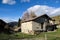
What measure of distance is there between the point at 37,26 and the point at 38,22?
1322 millimetres

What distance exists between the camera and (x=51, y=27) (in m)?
54.5

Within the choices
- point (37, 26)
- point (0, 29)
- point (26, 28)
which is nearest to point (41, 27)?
point (37, 26)

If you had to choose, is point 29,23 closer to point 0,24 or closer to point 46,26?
point 46,26

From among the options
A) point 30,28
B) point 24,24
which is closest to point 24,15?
point 24,24

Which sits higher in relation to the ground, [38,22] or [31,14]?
[31,14]

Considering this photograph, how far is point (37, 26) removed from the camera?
53188mm

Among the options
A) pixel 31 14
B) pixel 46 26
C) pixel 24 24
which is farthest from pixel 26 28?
pixel 31 14

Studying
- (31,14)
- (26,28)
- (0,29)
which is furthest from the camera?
(31,14)

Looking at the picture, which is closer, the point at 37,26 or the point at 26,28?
the point at 37,26

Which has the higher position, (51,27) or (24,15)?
(24,15)

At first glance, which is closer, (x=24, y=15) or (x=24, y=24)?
(x=24, y=24)

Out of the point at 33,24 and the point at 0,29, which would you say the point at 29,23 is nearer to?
the point at 33,24

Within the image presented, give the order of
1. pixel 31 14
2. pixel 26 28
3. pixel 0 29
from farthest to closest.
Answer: pixel 31 14
pixel 26 28
pixel 0 29

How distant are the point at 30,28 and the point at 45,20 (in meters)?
5.65
